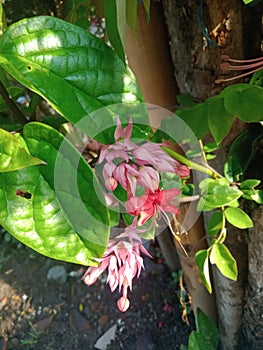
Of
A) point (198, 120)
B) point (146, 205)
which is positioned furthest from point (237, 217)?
point (146, 205)

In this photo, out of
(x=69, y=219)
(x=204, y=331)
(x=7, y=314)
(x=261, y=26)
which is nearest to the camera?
(x=69, y=219)

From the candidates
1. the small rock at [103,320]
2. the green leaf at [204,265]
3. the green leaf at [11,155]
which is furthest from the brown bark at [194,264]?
the green leaf at [11,155]

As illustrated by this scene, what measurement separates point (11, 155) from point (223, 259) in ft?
1.28

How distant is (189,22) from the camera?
0.58 m

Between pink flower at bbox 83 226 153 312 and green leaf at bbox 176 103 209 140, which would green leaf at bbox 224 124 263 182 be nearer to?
green leaf at bbox 176 103 209 140

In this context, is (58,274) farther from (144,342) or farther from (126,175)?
(126,175)

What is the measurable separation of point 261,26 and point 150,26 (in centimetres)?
16

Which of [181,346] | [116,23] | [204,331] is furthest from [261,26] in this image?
[181,346]

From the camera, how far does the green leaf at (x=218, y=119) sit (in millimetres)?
483

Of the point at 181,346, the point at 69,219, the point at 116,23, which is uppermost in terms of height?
the point at 116,23

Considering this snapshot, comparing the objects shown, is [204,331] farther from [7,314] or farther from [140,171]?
[140,171]

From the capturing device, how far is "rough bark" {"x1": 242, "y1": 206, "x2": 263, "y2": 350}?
2.35 feet

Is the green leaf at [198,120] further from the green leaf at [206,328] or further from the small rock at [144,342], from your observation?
the small rock at [144,342]

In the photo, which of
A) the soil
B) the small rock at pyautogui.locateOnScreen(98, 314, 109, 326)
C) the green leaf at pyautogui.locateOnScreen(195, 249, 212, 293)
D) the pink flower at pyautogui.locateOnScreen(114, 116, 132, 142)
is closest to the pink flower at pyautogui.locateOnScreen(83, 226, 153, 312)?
the pink flower at pyautogui.locateOnScreen(114, 116, 132, 142)
